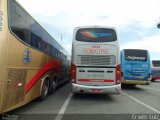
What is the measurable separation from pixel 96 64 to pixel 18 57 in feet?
15.7

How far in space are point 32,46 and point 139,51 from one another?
1039 centimetres

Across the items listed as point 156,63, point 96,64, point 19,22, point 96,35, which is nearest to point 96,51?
point 96,64

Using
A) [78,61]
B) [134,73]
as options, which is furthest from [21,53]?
[134,73]

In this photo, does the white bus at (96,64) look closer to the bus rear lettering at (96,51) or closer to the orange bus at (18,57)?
the bus rear lettering at (96,51)

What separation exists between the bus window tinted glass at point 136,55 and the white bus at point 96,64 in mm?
5872

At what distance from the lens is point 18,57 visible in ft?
21.1

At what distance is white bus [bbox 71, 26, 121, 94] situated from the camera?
33.8ft

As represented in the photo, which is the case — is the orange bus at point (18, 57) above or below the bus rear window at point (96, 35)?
below

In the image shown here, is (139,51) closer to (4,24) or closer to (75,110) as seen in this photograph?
(75,110)

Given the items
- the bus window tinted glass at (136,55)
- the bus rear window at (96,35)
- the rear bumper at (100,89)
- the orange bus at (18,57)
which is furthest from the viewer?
the bus window tinted glass at (136,55)

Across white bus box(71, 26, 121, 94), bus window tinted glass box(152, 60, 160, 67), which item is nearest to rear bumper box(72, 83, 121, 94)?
white bus box(71, 26, 121, 94)

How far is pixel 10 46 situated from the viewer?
229 inches

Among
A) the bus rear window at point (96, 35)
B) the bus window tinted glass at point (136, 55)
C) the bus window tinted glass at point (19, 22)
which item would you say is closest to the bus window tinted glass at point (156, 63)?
the bus window tinted glass at point (136, 55)

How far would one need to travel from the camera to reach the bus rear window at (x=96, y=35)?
34.7ft
